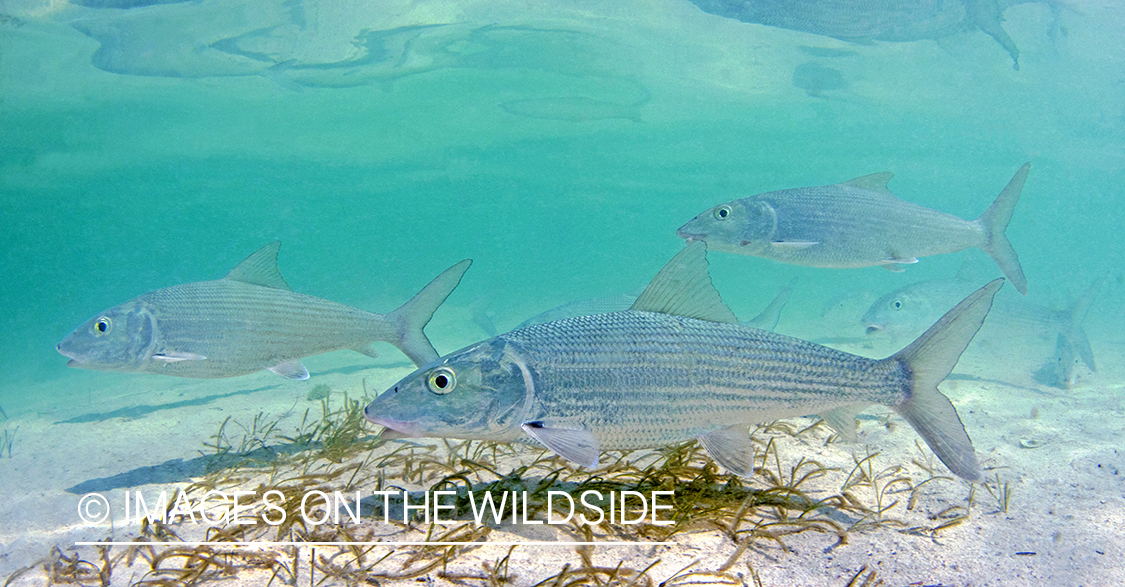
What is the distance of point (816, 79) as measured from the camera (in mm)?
22453

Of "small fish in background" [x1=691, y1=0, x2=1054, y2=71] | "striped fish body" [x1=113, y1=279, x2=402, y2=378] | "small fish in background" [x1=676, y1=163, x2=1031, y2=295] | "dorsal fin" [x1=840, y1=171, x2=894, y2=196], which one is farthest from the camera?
"small fish in background" [x1=691, y1=0, x2=1054, y2=71]

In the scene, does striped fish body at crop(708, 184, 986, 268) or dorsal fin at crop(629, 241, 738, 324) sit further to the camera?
striped fish body at crop(708, 184, 986, 268)

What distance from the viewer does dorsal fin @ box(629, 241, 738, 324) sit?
304cm

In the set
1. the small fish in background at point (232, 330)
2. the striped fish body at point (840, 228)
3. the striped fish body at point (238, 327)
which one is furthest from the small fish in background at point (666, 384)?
the striped fish body at point (840, 228)

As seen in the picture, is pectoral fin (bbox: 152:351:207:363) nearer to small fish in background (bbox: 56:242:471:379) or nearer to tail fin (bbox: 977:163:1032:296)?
small fish in background (bbox: 56:242:471:379)

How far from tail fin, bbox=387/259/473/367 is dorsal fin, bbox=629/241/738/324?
1.70 m

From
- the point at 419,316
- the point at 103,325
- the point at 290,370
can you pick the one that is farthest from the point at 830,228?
the point at 103,325

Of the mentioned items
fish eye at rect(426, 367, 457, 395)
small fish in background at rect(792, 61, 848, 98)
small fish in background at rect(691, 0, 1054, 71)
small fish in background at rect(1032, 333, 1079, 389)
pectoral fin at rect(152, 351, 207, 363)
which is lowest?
small fish in background at rect(1032, 333, 1079, 389)

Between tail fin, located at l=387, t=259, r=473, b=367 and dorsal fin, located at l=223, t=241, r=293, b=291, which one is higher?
dorsal fin, located at l=223, t=241, r=293, b=291

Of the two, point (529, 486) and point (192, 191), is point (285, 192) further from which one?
point (529, 486)

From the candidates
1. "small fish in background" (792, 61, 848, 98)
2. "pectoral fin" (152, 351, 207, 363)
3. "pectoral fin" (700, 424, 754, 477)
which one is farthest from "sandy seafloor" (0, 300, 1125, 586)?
"small fish in background" (792, 61, 848, 98)

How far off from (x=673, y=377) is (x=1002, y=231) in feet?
16.5

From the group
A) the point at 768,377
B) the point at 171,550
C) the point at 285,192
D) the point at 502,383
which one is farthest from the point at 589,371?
the point at 285,192

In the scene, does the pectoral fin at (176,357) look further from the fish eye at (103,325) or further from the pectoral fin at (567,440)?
the pectoral fin at (567,440)
